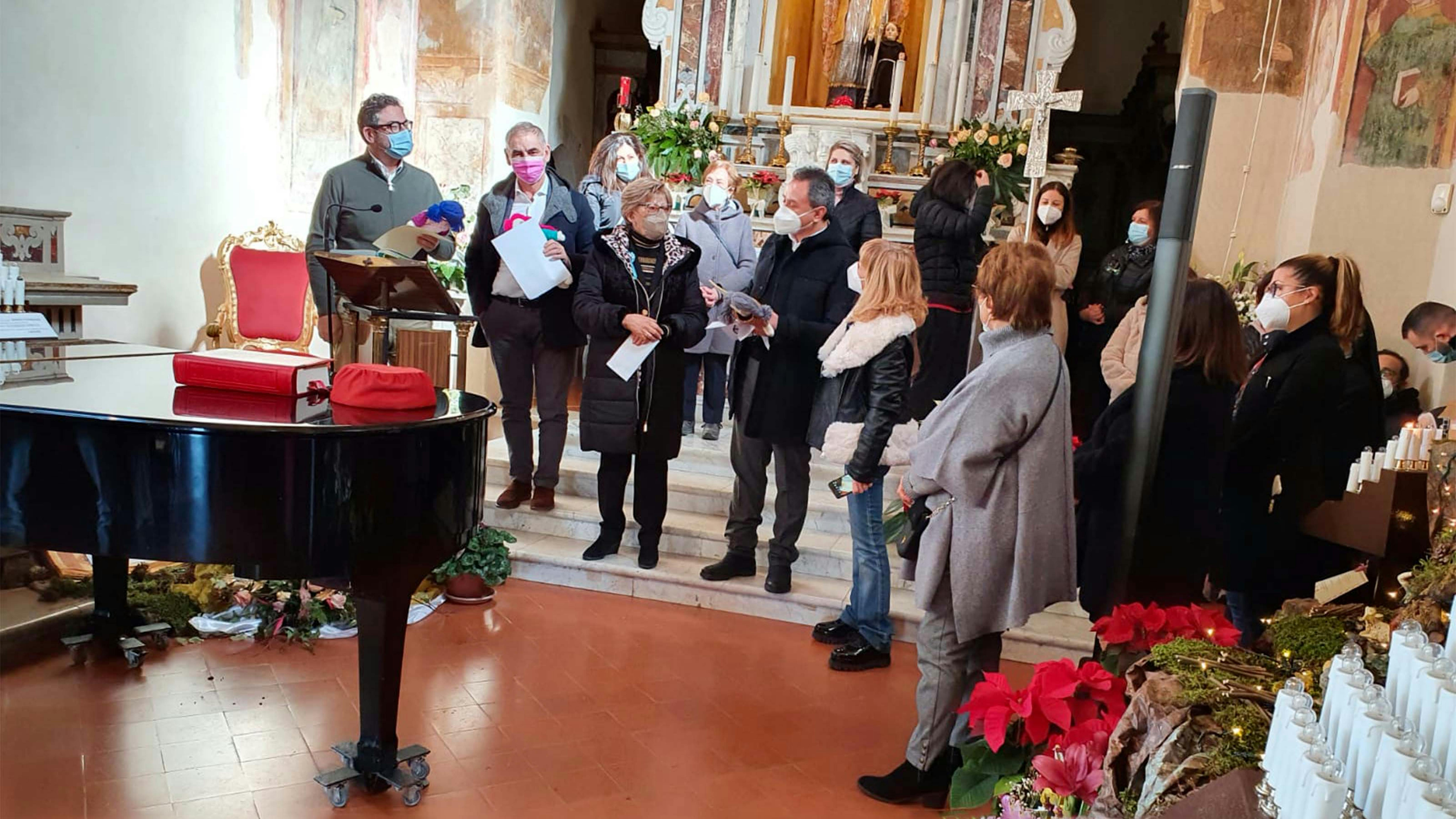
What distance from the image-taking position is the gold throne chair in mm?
6270

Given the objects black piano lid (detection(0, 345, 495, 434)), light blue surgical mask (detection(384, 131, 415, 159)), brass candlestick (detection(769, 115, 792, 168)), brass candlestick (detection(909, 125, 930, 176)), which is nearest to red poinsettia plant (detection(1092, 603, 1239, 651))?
black piano lid (detection(0, 345, 495, 434))

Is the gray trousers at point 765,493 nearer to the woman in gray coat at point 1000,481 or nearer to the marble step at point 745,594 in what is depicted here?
the marble step at point 745,594

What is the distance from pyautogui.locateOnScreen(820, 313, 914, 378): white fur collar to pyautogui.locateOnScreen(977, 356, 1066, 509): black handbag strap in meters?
0.86

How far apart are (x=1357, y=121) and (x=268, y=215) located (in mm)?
6787

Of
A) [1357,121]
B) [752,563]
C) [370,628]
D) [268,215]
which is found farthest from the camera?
[268,215]

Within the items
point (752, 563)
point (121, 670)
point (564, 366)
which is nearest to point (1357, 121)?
point (752, 563)

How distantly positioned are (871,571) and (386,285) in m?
2.14

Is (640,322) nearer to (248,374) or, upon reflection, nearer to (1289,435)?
(248,374)

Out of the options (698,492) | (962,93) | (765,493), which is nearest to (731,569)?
(765,493)

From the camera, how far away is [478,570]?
180 inches

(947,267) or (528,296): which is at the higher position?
(947,267)

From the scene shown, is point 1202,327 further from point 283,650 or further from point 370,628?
point 283,650

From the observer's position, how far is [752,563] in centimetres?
478

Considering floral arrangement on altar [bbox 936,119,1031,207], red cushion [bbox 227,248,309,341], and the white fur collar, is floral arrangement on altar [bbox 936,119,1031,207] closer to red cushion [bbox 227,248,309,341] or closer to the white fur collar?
the white fur collar
